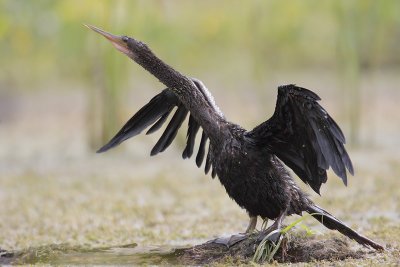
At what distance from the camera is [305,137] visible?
17.4 ft

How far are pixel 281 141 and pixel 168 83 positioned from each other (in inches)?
35.5

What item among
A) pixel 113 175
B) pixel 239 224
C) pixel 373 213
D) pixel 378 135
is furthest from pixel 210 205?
pixel 378 135

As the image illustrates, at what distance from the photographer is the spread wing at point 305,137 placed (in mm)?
5125

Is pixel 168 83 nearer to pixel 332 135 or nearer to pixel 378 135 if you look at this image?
pixel 332 135

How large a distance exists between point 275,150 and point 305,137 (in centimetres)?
25

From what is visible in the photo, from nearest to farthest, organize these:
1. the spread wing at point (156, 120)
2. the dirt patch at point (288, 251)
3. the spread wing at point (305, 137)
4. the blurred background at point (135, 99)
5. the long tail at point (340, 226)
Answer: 1. the spread wing at point (305, 137)
2. the dirt patch at point (288, 251)
3. the long tail at point (340, 226)
4. the spread wing at point (156, 120)
5. the blurred background at point (135, 99)

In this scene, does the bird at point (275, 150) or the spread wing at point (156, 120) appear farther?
the spread wing at point (156, 120)

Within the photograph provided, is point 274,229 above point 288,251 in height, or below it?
above

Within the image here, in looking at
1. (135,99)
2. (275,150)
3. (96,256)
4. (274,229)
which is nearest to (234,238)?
(274,229)

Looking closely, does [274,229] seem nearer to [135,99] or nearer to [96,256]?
[96,256]

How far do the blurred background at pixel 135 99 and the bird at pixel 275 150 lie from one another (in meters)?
1.36

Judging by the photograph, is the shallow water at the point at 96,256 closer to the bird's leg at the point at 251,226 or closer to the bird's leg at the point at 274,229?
the bird's leg at the point at 251,226

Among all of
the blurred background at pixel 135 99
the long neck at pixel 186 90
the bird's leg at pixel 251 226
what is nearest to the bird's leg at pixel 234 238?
the bird's leg at pixel 251 226

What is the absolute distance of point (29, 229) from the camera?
716cm
